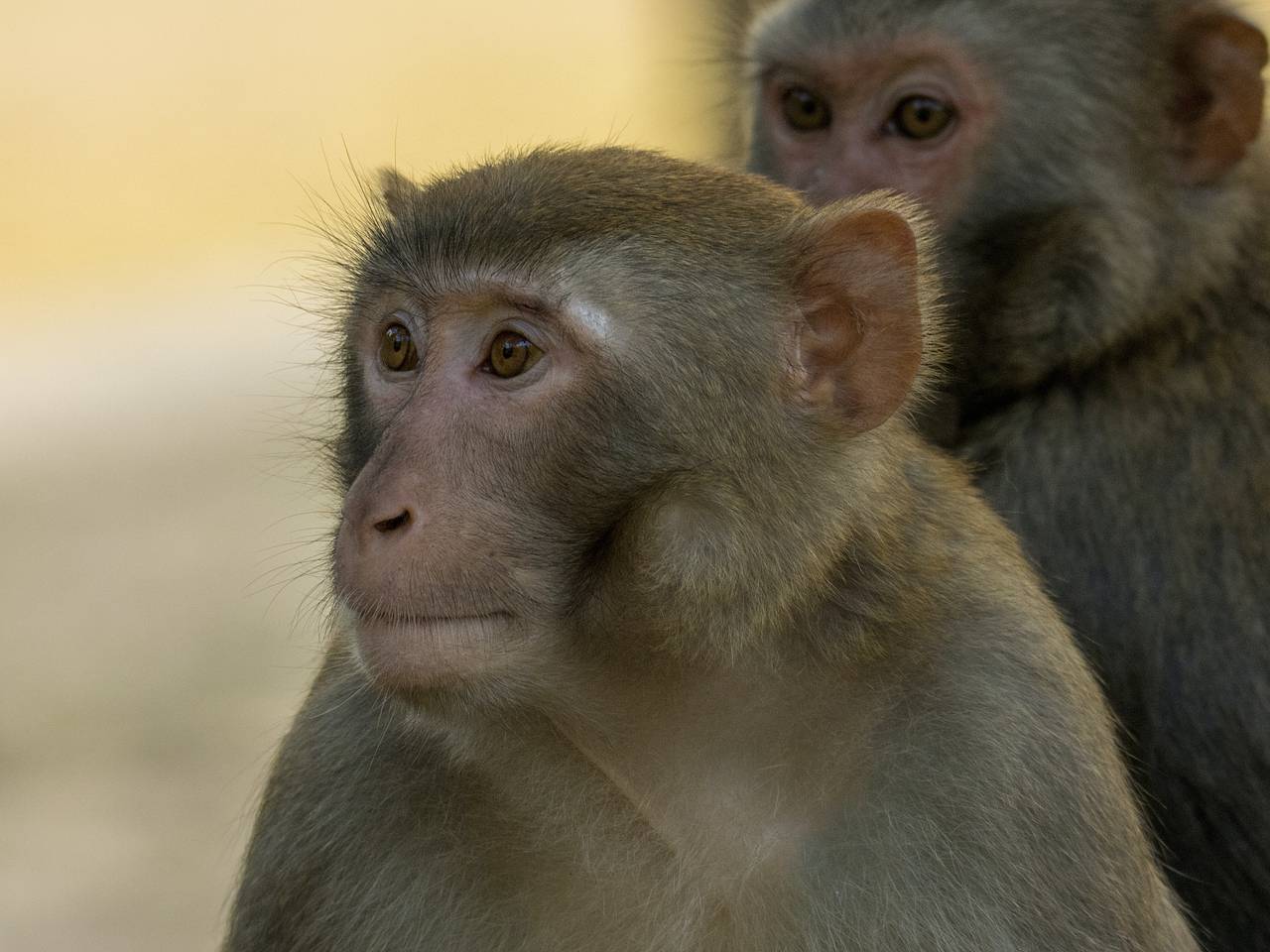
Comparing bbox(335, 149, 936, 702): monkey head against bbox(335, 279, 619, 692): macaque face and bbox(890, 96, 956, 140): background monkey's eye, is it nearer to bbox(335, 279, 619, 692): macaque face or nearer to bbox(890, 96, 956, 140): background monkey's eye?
bbox(335, 279, 619, 692): macaque face

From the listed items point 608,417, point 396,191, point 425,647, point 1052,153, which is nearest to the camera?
point 425,647

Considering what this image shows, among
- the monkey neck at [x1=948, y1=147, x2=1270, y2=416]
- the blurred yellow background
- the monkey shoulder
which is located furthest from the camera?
the blurred yellow background

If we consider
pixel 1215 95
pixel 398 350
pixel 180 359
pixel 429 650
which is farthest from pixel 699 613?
pixel 180 359

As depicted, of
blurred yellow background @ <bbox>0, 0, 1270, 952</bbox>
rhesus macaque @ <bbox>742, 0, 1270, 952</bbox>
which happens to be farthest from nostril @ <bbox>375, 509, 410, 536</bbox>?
rhesus macaque @ <bbox>742, 0, 1270, 952</bbox>

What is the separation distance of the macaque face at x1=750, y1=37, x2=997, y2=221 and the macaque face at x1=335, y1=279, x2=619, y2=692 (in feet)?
5.72

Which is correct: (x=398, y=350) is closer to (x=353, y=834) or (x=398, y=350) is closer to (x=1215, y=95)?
(x=353, y=834)

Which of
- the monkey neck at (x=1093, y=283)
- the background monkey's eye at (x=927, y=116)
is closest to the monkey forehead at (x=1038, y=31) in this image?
the background monkey's eye at (x=927, y=116)

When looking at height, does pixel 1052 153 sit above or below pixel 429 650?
above

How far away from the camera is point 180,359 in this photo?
37.3 feet

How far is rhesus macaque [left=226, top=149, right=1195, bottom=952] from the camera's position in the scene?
3100 mm

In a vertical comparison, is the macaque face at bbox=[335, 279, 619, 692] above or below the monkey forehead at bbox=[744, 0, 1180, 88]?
below

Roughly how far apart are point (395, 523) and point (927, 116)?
2315mm

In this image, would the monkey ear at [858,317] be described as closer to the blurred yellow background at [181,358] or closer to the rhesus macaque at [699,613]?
the rhesus macaque at [699,613]

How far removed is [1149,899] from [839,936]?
52 centimetres
